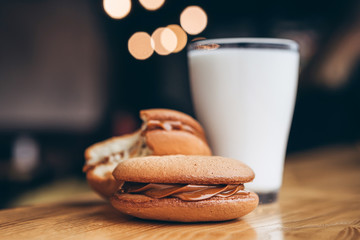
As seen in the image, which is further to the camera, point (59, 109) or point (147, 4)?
point (59, 109)

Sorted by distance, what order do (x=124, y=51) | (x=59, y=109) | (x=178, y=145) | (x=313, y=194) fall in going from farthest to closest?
(x=124, y=51) → (x=59, y=109) → (x=313, y=194) → (x=178, y=145)

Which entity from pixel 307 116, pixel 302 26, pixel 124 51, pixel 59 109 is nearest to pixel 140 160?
pixel 307 116

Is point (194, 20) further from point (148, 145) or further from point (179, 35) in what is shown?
point (148, 145)

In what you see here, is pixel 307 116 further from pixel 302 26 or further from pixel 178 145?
pixel 178 145

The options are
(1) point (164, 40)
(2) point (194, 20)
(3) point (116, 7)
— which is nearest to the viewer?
(3) point (116, 7)

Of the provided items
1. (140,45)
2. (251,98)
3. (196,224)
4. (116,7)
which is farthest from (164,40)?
(196,224)

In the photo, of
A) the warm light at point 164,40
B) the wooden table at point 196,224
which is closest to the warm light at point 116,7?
the warm light at point 164,40

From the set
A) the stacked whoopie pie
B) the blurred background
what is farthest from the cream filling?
the blurred background
